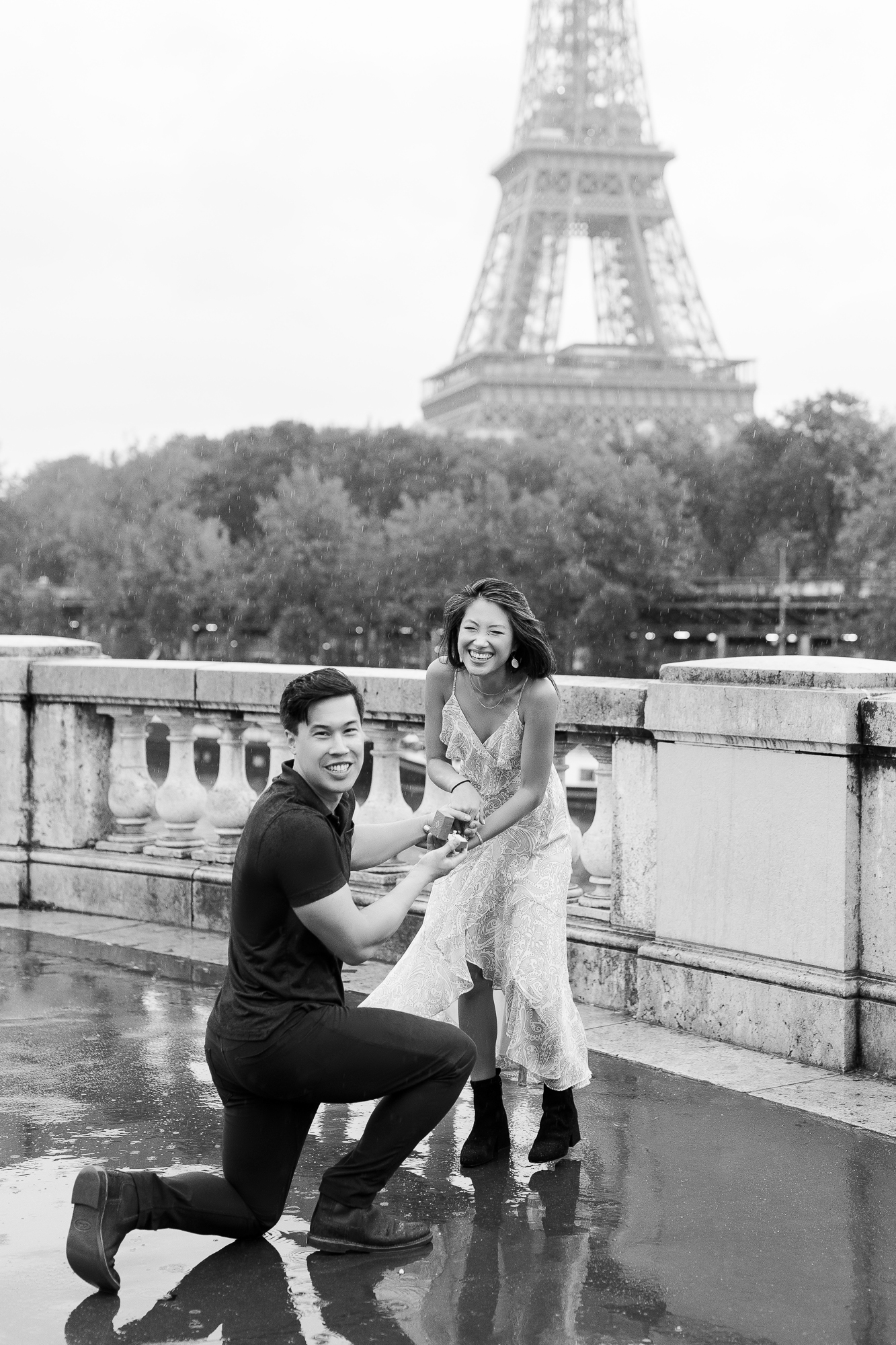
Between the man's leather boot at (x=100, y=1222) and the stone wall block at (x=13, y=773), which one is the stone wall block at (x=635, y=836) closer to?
the man's leather boot at (x=100, y=1222)

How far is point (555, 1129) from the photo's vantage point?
14.5 ft

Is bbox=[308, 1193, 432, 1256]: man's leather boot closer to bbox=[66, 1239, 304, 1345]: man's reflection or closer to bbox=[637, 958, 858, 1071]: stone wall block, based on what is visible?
bbox=[66, 1239, 304, 1345]: man's reflection

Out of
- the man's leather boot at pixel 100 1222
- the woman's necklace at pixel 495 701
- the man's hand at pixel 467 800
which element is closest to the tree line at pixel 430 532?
the woman's necklace at pixel 495 701

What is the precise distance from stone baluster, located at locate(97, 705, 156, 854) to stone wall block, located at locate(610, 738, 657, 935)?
9.18ft

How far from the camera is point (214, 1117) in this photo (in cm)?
477

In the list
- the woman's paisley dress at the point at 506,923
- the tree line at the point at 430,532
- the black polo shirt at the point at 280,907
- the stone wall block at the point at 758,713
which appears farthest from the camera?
the tree line at the point at 430,532

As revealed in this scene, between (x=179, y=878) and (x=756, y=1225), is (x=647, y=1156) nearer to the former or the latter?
(x=756, y=1225)

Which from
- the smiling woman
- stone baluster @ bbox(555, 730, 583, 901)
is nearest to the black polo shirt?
the smiling woman

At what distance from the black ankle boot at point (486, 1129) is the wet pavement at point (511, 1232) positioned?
0.04m

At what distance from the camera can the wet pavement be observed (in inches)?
134

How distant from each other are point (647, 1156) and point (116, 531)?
63819mm

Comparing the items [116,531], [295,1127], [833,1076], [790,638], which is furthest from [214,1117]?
[790,638]

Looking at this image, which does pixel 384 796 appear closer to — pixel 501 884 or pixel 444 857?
pixel 501 884

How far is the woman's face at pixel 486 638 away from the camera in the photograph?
175 inches
